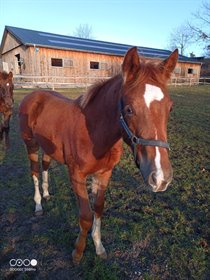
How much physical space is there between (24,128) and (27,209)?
4.40ft

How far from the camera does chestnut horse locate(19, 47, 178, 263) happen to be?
1638mm

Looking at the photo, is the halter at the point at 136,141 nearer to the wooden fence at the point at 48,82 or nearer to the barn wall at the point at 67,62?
the wooden fence at the point at 48,82

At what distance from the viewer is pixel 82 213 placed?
2.45m

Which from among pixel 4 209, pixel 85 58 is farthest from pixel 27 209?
pixel 85 58

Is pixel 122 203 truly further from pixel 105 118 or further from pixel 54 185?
pixel 105 118

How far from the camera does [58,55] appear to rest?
22.1 m

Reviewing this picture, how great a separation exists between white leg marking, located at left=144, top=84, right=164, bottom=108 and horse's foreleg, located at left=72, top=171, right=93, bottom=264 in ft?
4.17

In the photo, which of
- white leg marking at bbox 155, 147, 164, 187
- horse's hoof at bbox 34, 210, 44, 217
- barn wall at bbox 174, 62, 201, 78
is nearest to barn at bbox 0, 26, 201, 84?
barn wall at bbox 174, 62, 201, 78

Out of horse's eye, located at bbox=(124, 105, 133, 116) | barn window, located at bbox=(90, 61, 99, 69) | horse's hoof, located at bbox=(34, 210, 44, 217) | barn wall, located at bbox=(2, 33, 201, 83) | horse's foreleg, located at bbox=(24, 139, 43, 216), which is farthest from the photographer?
barn window, located at bbox=(90, 61, 99, 69)

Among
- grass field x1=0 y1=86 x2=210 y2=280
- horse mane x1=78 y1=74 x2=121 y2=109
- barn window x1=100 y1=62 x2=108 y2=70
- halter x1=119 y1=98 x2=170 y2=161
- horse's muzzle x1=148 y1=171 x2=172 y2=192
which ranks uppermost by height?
barn window x1=100 y1=62 x2=108 y2=70

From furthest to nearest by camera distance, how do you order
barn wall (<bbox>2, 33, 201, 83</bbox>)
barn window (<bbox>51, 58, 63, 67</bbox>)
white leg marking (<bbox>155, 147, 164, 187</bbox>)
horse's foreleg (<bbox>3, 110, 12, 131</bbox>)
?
barn window (<bbox>51, 58, 63, 67</bbox>), barn wall (<bbox>2, 33, 201, 83</bbox>), horse's foreleg (<bbox>3, 110, 12, 131</bbox>), white leg marking (<bbox>155, 147, 164, 187</bbox>)

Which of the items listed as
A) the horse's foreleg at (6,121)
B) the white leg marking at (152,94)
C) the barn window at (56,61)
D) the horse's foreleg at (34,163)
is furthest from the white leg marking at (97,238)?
the barn window at (56,61)

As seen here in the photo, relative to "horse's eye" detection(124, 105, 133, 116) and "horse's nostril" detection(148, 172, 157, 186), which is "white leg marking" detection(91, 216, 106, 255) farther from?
"horse's eye" detection(124, 105, 133, 116)

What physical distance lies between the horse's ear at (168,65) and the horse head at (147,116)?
6cm
